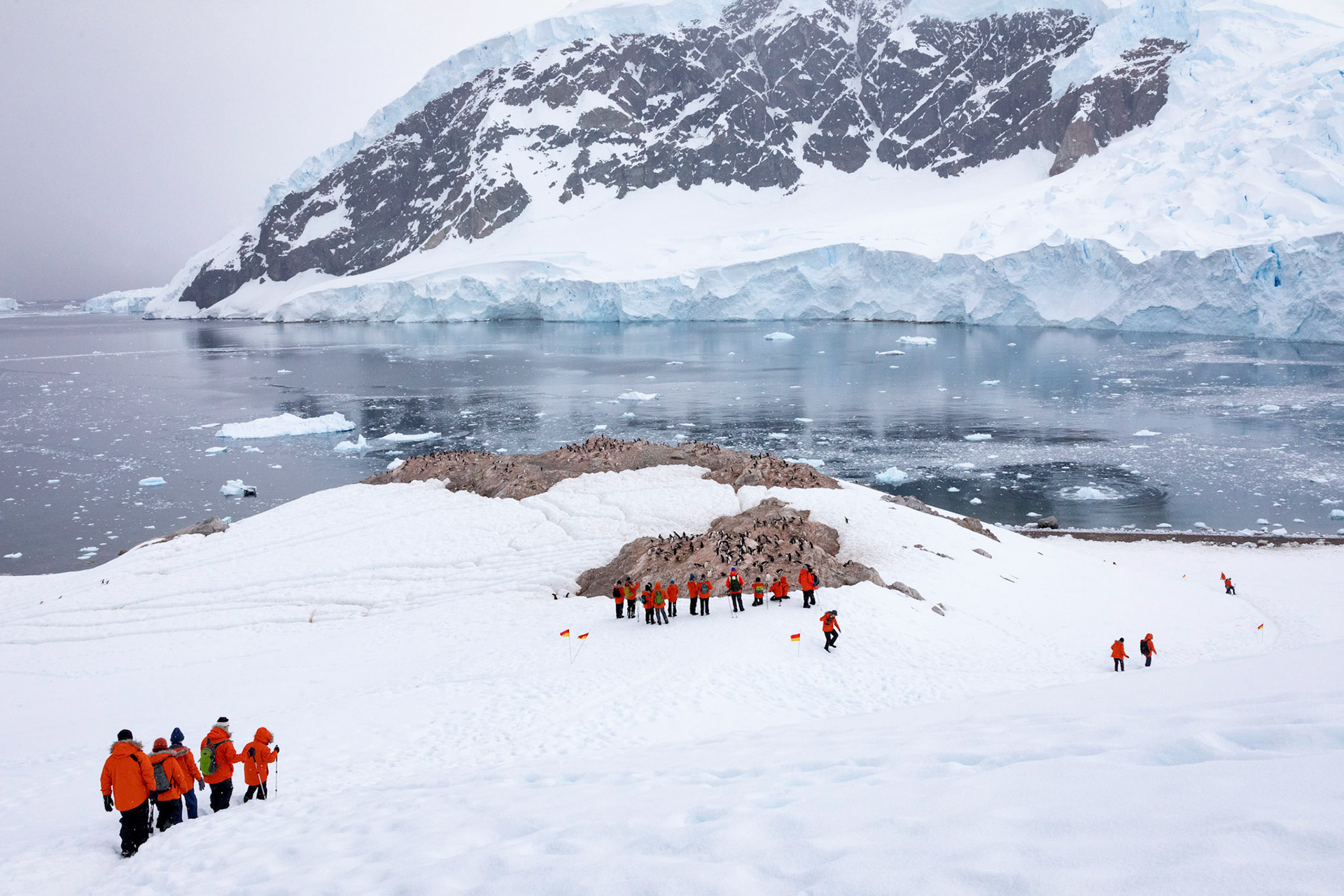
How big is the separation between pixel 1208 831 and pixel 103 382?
81.1 meters

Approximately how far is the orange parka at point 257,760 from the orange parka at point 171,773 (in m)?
0.71

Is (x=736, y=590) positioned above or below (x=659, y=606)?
above

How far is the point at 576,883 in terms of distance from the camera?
466 centimetres

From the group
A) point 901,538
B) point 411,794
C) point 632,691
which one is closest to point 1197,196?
point 901,538

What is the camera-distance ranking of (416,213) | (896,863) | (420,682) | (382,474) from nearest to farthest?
(896,863) → (420,682) → (382,474) → (416,213)

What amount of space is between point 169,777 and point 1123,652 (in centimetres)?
1447

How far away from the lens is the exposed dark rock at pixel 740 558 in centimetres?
1761

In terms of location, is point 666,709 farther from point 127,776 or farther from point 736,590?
point 127,776

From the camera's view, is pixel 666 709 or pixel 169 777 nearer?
pixel 169 777

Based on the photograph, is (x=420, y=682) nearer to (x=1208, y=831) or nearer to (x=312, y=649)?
(x=312, y=649)

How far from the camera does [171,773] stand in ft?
26.3

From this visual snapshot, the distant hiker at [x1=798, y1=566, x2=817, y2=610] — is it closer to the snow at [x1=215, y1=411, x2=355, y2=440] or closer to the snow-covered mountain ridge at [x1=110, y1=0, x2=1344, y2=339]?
the snow at [x1=215, y1=411, x2=355, y2=440]

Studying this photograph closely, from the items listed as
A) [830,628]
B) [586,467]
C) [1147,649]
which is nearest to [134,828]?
[830,628]

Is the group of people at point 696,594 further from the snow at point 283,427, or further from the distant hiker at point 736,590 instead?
the snow at point 283,427
